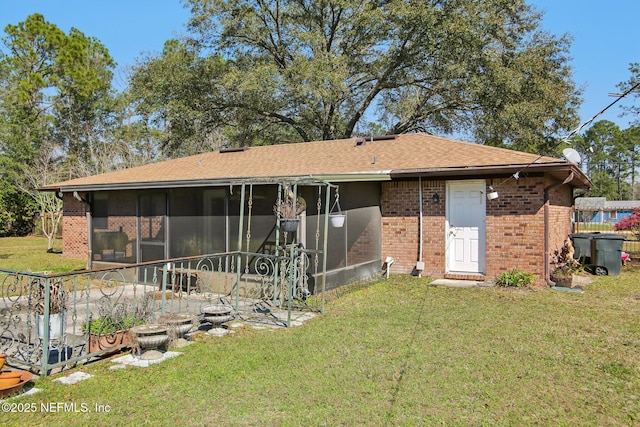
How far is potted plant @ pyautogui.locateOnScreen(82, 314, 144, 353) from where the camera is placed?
5.20 meters

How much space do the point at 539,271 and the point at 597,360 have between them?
4.71 meters

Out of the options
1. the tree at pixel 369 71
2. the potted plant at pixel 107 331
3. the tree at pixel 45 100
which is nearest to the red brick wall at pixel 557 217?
the tree at pixel 369 71

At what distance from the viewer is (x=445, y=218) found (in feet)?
34.1

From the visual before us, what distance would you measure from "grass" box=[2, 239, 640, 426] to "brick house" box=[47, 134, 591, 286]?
2.73 meters

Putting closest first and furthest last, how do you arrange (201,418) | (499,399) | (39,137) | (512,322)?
(201,418), (499,399), (512,322), (39,137)

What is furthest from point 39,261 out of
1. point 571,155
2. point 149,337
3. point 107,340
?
point 571,155

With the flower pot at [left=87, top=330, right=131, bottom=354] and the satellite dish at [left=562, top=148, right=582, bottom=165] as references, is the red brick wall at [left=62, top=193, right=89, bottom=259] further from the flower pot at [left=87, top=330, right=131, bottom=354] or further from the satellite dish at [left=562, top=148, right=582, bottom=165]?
the satellite dish at [left=562, top=148, right=582, bottom=165]

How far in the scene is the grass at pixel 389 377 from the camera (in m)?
3.68

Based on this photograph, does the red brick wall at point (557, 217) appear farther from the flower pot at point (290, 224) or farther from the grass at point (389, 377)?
the flower pot at point (290, 224)

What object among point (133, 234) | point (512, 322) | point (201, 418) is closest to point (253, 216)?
point (133, 234)

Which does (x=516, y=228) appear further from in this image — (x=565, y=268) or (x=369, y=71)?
(x=369, y=71)

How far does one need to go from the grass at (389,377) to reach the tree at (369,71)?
12247 millimetres

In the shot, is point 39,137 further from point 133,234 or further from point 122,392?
point 122,392

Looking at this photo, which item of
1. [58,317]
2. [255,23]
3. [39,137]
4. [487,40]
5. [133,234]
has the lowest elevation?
[58,317]
